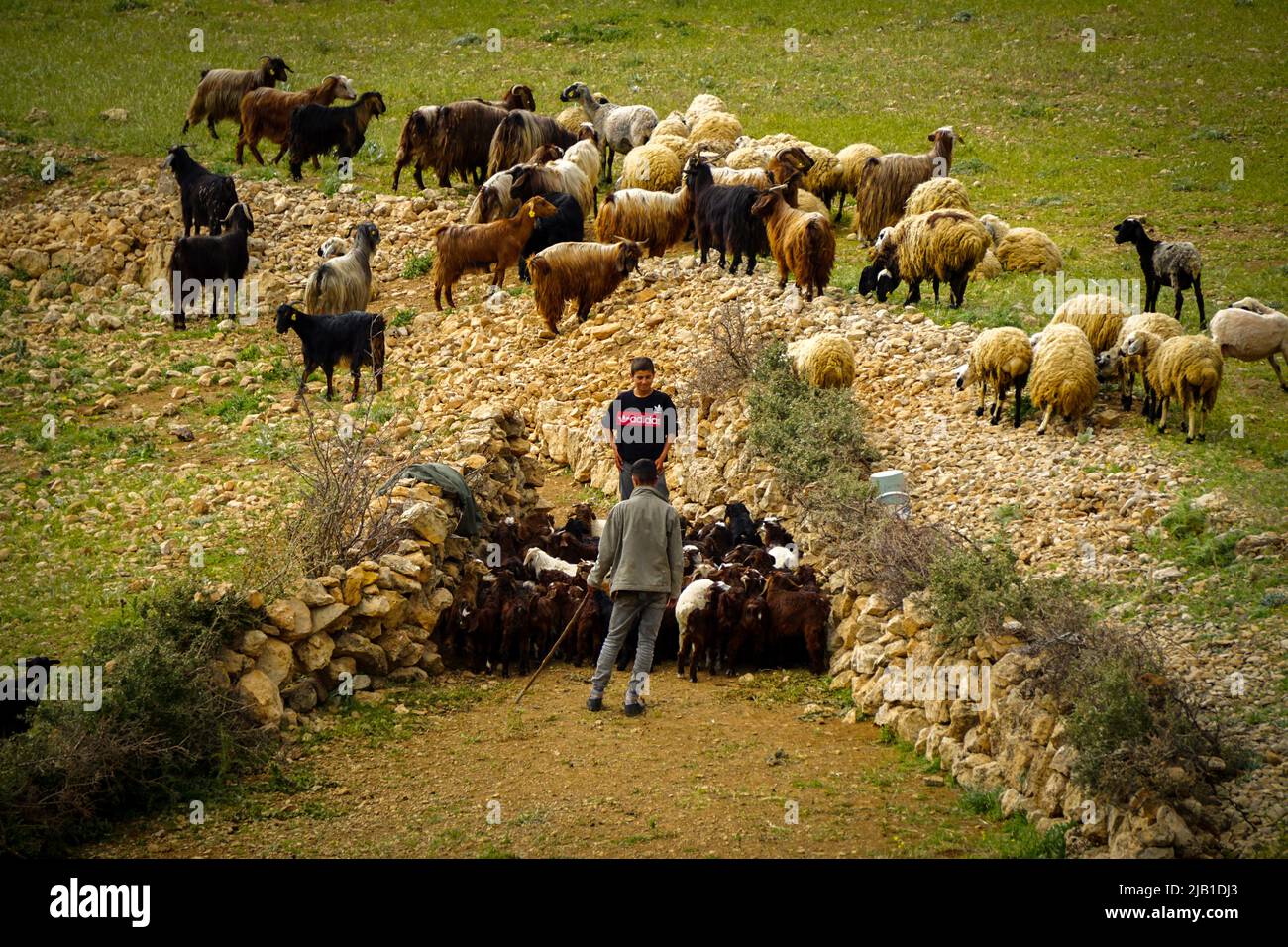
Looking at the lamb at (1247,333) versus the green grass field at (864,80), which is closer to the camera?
the lamb at (1247,333)

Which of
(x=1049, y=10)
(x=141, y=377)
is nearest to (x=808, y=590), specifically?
(x=141, y=377)

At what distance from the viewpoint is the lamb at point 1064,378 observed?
10547 millimetres

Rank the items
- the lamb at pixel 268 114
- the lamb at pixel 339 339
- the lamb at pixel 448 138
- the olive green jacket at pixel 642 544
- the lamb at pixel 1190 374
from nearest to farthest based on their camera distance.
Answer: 1. the olive green jacket at pixel 642 544
2. the lamb at pixel 1190 374
3. the lamb at pixel 339 339
4. the lamb at pixel 448 138
5. the lamb at pixel 268 114

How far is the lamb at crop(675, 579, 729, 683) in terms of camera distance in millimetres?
8930

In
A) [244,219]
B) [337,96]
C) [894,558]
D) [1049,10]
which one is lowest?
[894,558]

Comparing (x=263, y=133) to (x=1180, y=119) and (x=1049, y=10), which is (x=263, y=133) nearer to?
(x=1180, y=119)

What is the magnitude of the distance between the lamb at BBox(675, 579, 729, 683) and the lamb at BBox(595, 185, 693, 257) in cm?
783

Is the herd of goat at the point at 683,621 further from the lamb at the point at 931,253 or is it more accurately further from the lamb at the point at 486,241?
the lamb at the point at 486,241

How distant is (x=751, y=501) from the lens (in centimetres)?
1144

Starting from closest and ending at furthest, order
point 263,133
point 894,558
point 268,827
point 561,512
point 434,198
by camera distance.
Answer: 1. point 268,827
2. point 894,558
3. point 561,512
4. point 434,198
5. point 263,133

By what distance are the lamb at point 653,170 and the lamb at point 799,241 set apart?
3.41 m

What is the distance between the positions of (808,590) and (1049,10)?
25.6 m

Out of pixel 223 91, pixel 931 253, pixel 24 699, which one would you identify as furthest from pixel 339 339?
pixel 223 91

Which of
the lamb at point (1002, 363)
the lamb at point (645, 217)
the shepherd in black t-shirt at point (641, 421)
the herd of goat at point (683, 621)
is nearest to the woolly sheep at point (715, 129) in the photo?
the lamb at point (645, 217)
